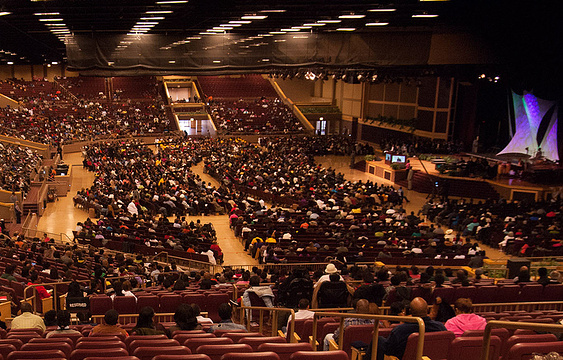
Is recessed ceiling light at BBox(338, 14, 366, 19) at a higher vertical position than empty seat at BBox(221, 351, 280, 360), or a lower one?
higher

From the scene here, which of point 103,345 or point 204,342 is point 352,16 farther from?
point 103,345

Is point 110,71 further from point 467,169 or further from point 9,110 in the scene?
point 9,110

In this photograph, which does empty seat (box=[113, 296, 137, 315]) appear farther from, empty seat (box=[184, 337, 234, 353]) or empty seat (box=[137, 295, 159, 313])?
empty seat (box=[184, 337, 234, 353])

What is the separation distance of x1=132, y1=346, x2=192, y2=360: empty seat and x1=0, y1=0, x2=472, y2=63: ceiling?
396 inches

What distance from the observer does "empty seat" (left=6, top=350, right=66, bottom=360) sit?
165 inches

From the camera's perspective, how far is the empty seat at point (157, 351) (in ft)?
13.7

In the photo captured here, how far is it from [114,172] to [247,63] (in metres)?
14.5

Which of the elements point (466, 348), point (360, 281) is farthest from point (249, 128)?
point (466, 348)

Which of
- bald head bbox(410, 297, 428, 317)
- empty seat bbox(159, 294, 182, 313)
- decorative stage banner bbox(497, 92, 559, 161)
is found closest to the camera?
bald head bbox(410, 297, 428, 317)

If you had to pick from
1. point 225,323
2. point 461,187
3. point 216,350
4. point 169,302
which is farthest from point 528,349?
point 461,187

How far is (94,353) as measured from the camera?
435 centimetres

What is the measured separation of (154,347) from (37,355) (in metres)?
0.96

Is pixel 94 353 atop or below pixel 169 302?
atop

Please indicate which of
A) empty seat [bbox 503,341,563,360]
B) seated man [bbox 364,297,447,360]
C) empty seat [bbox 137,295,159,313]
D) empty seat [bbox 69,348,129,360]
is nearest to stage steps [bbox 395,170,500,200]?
empty seat [bbox 137,295,159,313]
